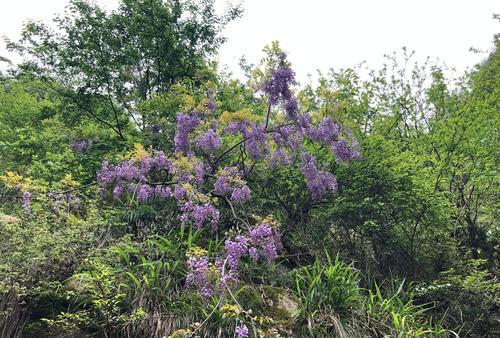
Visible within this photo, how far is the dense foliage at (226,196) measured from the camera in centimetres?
392

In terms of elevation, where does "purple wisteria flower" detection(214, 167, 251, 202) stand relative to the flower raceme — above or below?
below

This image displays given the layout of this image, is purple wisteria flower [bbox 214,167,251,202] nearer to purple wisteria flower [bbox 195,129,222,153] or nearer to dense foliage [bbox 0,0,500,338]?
dense foliage [bbox 0,0,500,338]

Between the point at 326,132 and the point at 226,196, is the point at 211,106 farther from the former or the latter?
the point at 326,132

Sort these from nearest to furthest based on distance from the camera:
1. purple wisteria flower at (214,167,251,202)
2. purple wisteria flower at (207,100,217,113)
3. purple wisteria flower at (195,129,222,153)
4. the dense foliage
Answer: the dense foliage, purple wisteria flower at (214,167,251,202), purple wisteria flower at (195,129,222,153), purple wisteria flower at (207,100,217,113)

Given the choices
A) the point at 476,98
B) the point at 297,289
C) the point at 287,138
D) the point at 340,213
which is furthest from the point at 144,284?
the point at 476,98

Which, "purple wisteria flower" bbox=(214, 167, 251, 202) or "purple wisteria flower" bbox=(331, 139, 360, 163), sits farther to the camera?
"purple wisteria flower" bbox=(331, 139, 360, 163)

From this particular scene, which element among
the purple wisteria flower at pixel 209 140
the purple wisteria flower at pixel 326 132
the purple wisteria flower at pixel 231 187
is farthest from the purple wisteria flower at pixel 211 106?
the purple wisteria flower at pixel 326 132

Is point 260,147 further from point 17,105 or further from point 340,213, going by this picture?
point 17,105

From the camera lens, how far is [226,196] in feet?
17.1

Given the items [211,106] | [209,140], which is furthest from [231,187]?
[211,106]

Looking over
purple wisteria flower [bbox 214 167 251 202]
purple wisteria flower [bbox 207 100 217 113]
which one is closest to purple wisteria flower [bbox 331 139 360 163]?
purple wisteria flower [bbox 214 167 251 202]

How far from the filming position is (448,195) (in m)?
6.41

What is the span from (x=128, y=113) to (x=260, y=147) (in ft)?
11.6

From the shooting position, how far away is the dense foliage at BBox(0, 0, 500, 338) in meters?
3.92
